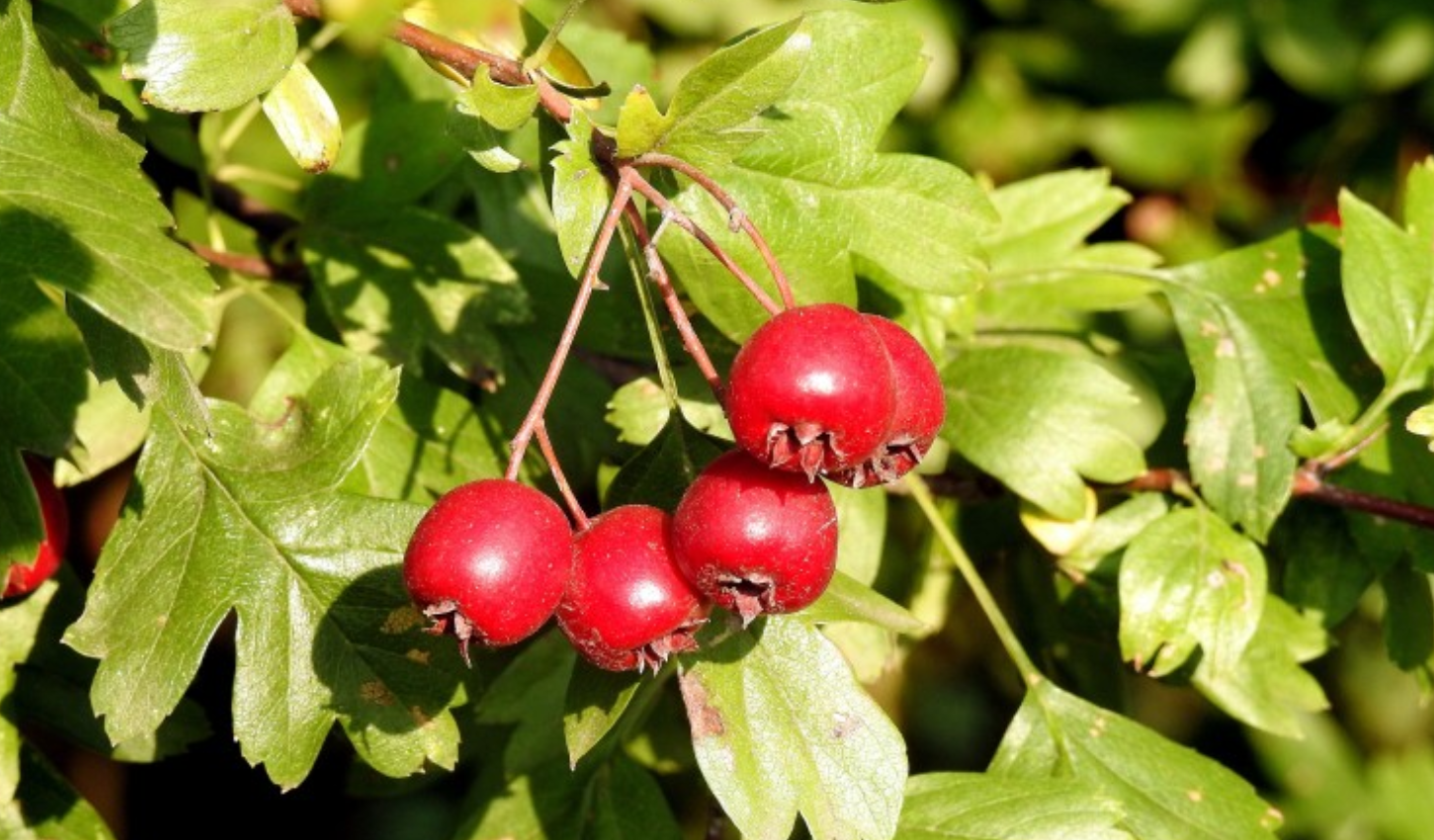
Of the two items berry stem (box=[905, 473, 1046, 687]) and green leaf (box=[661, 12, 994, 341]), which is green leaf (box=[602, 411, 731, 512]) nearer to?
green leaf (box=[661, 12, 994, 341])

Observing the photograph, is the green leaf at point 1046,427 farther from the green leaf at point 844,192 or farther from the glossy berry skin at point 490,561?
the glossy berry skin at point 490,561

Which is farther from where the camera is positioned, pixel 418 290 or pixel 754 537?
pixel 418 290

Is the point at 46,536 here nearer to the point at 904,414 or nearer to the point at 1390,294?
the point at 904,414

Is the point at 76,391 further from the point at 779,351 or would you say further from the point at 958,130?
the point at 958,130

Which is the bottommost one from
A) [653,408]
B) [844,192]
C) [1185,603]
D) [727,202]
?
[1185,603]

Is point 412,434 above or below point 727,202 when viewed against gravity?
below

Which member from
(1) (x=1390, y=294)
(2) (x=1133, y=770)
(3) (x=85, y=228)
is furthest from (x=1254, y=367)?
(3) (x=85, y=228)

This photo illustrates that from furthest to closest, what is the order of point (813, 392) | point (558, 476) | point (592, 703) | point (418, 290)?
point (418, 290) < point (592, 703) < point (558, 476) < point (813, 392)

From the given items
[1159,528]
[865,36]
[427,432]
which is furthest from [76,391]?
[1159,528]
